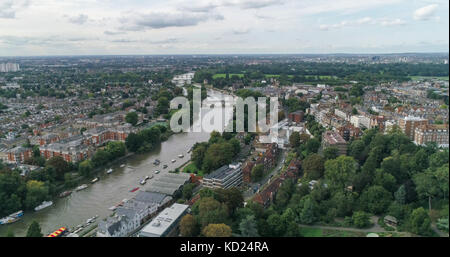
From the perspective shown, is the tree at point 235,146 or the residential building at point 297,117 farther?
the residential building at point 297,117

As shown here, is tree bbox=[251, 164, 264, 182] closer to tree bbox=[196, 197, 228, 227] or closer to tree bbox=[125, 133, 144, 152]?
tree bbox=[196, 197, 228, 227]

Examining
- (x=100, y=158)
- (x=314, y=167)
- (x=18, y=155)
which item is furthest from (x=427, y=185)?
(x=18, y=155)

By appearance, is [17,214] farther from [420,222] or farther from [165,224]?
[420,222]

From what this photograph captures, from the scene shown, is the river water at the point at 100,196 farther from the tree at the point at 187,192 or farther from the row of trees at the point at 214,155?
the tree at the point at 187,192

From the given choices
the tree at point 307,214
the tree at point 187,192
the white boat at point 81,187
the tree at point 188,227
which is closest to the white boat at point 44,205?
the white boat at point 81,187

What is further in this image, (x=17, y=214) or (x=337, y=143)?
(x=337, y=143)

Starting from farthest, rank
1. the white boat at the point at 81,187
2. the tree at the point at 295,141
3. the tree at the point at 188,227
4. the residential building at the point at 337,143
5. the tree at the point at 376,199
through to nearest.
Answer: the tree at the point at 295,141
the residential building at the point at 337,143
the white boat at the point at 81,187
the tree at the point at 376,199
the tree at the point at 188,227

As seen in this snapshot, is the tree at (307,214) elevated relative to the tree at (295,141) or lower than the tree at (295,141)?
lower
